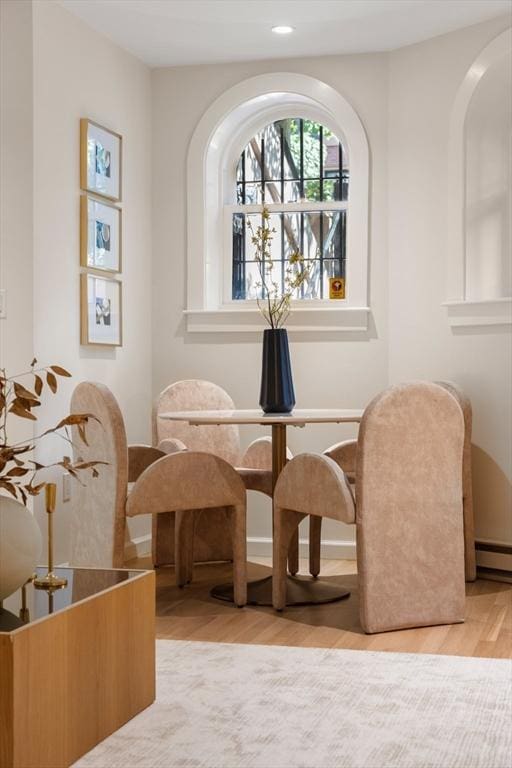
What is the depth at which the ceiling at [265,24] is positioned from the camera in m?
4.86

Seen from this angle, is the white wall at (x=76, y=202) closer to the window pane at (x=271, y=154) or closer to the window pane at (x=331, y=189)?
the window pane at (x=271, y=154)

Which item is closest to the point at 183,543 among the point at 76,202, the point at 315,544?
the point at 315,544

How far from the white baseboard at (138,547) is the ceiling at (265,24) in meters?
2.55

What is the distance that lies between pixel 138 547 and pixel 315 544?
111 cm

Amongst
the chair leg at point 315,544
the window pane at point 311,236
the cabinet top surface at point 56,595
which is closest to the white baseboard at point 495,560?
the chair leg at point 315,544

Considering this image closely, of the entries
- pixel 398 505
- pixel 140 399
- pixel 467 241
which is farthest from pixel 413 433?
pixel 140 399

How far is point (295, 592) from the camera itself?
4.62 meters

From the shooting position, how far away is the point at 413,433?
12.8ft

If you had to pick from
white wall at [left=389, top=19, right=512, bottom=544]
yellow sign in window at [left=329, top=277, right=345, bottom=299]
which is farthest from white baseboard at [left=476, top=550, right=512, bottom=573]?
yellow sign in window at [left=329, top=277, right=345, bottom=299]

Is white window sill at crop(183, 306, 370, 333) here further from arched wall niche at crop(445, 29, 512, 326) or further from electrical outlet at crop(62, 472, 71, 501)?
electrical outlet at crop(62, 472, 71, 501)

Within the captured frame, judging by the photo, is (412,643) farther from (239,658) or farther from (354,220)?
(354,220)

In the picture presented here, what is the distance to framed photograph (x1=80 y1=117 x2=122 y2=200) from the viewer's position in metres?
5.04

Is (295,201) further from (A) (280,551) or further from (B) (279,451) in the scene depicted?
(A) (280,551)

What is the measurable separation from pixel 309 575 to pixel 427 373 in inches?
46.5
